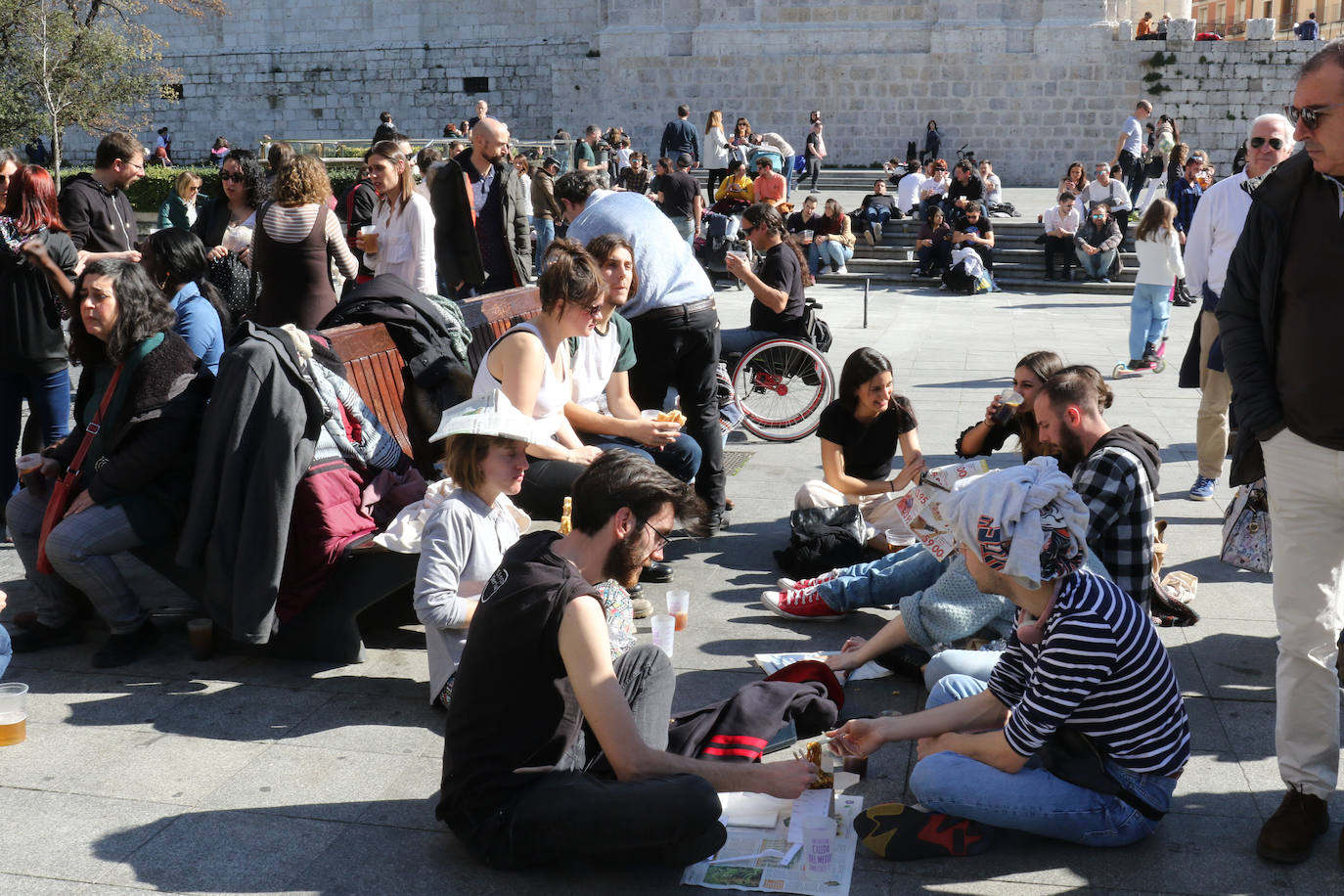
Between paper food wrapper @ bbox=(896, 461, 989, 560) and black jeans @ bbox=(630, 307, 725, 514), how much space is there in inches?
68.3

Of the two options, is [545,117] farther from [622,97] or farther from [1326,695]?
[1326,695]

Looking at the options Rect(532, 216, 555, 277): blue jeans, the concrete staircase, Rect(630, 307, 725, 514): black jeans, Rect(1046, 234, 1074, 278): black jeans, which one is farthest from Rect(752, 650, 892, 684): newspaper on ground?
Rect(1046, 234, 1074, 278): black jeans

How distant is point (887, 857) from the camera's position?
321cm

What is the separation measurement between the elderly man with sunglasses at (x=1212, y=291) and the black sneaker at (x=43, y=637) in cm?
542

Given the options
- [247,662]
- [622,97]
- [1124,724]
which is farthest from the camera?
[622,97]

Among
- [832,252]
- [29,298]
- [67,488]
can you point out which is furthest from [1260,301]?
[832,252]

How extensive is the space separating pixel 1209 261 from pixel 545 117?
26.2m

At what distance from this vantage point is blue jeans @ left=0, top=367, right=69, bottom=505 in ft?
19.9

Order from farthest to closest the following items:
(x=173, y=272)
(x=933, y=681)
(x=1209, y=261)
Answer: (x=1209, y=261) → (x=173, y=272) → (x=933, y=681)

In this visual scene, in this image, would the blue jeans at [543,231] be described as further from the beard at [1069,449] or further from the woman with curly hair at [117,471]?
the beard at [1069,449]

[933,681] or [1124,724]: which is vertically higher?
[1124,724]

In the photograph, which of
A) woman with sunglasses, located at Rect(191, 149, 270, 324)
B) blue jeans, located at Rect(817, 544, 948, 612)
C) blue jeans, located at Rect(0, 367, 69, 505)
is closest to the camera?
blue jeans, located at Rect(817, 544, 948, 612)

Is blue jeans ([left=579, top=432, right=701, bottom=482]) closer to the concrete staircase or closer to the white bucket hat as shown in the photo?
the white bucket hat

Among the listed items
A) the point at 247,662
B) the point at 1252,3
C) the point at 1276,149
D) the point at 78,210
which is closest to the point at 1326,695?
the point at 247,662
